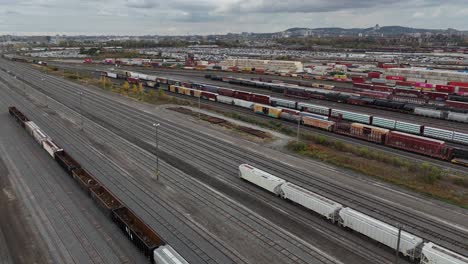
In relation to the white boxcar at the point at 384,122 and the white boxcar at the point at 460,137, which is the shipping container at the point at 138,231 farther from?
the white boxcar at the point at 460,137

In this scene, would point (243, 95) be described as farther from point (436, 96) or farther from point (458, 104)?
point (436, 96)

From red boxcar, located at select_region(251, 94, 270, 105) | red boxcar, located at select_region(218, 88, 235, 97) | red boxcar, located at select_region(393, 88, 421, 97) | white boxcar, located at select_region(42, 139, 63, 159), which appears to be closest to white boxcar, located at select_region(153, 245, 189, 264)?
white boxcar, located at select_region(42, 139, 63, 159)

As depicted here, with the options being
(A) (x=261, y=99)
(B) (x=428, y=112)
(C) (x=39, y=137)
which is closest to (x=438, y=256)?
(C) (x=39, y=137)

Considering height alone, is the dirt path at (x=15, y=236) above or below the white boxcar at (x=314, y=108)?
below

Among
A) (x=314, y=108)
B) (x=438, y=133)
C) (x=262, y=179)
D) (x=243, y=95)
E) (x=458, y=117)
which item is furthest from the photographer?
(x=243, y=95)

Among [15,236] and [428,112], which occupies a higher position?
[428,112]

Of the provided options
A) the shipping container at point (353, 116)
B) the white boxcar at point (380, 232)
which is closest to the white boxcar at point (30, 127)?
the white boxcar at point (380, 232)

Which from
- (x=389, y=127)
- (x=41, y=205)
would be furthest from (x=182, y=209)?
(x=389, y=127)
